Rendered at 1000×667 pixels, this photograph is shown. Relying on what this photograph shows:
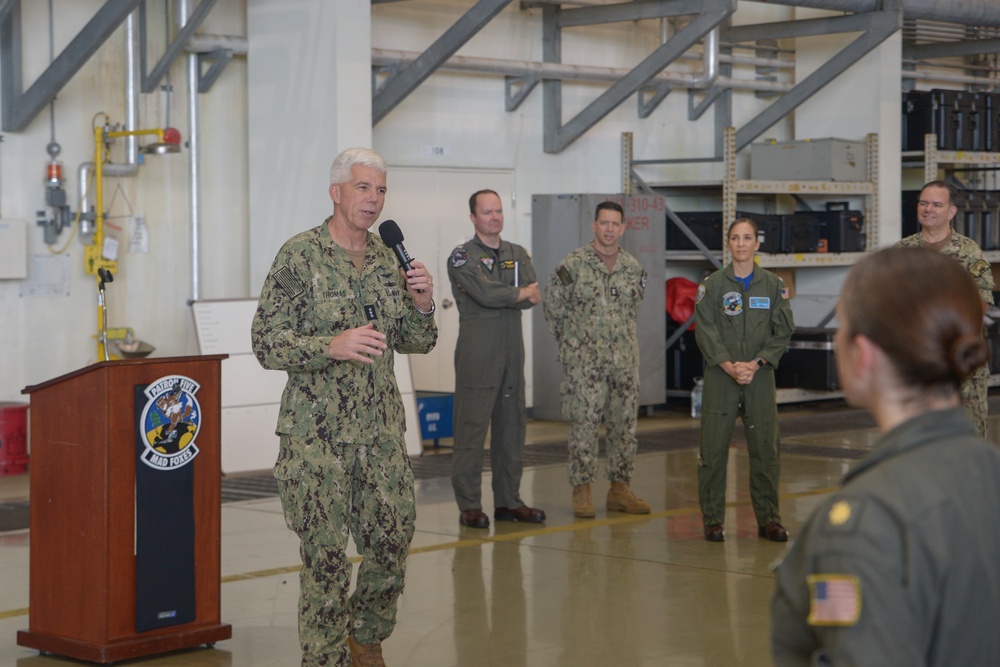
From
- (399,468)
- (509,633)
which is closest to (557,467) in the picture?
(509,633)

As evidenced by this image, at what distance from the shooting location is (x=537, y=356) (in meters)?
11.4

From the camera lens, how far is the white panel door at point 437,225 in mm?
10500

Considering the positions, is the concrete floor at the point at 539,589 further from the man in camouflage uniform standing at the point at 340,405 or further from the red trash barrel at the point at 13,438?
the man in camouflage uniform standing at the point at 340,405

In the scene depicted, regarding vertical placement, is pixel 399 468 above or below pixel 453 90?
below

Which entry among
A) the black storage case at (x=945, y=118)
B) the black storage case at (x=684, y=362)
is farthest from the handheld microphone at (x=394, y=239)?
the black storage case at (x=945, y=118)

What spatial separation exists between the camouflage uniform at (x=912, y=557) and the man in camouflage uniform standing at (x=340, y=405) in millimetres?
2346

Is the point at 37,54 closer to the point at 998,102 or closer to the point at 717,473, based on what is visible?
the point at 717,473

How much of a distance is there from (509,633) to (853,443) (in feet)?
18.8

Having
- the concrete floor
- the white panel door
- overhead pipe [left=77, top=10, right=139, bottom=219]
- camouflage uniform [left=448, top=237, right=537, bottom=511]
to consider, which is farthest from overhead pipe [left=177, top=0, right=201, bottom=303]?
camouflage uniform [left=448, top=237, right=537, bottom=511]

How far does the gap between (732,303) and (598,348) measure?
0.93 m

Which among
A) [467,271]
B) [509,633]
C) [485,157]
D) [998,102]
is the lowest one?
[509,633]

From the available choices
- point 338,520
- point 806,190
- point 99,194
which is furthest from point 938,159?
point 338,520

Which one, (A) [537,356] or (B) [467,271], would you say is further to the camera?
(A) [537,356]

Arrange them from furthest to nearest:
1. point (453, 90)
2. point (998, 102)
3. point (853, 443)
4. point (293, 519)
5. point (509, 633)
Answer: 1. point (998, 102)
2. point (453, 90)
3. point (853, 443)
4. point (509, 633)
5. point (293, 519)
